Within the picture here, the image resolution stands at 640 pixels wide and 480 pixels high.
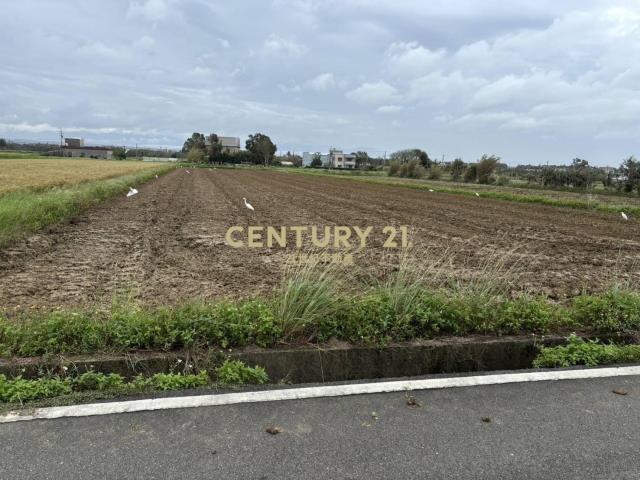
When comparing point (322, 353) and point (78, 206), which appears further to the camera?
point (78, 206)

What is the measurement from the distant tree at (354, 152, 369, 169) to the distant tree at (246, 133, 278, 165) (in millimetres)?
22843

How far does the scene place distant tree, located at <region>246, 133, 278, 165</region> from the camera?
11281 centimetres

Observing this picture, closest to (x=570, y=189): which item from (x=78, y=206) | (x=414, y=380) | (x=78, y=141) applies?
(x=78, y=206)

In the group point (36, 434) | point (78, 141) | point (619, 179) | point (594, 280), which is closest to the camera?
point (36, 434)

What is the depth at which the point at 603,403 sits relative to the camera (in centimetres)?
285

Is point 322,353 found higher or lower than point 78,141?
lower

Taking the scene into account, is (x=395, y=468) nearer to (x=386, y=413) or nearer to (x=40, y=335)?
(x=386, y=413)

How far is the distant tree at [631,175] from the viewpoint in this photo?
31375 mm

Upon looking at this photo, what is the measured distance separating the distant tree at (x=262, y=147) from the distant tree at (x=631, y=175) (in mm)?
89821

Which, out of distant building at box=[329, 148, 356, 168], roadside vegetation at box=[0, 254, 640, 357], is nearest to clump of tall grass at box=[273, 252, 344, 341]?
roadside vegetation at box=[0, 254, 640, 357]

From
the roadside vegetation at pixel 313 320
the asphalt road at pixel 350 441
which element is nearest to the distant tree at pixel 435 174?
the roadside vegetation at pixel 313 320

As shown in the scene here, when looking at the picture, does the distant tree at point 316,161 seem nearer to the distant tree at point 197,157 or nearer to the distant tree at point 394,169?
the distant tree at point 197,157

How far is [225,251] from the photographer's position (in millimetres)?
8242

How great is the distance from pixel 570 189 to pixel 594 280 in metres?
31.7
